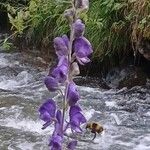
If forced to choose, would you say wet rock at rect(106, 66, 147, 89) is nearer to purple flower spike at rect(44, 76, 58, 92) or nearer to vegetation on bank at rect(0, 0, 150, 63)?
vegetation on bank at rect(0, 0, 150, 63)

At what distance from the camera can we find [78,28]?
4.29 feet

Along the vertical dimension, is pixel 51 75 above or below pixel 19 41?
above

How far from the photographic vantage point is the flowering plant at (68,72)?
4.28 feet

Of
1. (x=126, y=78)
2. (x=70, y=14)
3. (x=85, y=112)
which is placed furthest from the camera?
(x=126, y=78)

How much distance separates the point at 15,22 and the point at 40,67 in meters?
0.69

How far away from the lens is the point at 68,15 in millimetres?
1298

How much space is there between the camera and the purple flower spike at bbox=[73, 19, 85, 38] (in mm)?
1298

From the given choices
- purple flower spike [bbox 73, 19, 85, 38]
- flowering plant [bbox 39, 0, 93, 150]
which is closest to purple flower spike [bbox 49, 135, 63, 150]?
flowering plant [bbox 39, 0, 93, 150]

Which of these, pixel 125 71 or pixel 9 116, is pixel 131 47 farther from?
pixel 9 116

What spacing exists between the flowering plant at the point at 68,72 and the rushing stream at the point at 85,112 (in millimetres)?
2750

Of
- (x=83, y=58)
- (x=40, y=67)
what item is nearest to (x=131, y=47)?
(x=40, y=67)

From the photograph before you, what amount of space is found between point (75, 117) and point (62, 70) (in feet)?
0.44

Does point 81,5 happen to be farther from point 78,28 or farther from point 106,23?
point 106,23

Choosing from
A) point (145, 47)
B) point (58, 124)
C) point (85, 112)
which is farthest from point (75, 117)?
point (145, 47)
